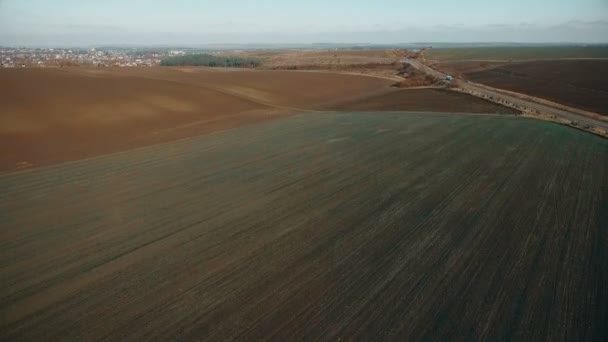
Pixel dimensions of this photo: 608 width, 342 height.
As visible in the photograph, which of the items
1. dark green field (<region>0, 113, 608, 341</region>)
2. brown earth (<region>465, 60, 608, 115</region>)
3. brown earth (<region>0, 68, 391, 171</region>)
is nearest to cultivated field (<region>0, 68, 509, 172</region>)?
brown earth (<region>0, 68, 391, 171</region>)

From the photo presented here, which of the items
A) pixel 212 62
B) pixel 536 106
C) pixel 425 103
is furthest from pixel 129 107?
pixel 212 62

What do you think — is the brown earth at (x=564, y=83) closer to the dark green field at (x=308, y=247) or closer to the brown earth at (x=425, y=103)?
the brown earth at (x=425, y=103)

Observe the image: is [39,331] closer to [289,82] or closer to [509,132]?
[509,132]

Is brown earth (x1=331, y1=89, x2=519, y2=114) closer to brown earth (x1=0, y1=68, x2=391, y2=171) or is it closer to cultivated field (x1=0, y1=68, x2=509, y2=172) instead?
cultivated field (x1=0, y1=68, x2=509, y2=172)

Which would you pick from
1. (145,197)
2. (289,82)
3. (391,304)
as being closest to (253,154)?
(145,197)

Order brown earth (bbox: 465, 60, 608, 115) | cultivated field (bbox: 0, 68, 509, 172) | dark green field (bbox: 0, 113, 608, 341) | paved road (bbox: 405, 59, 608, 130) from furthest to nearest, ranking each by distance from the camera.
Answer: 1. brown earth (bbox: 465, 60, 608, 115)
2. paved road (bbox: 405, 59, 608, 130)
3. cultivated field (bbox: 0, 68, 509, 172)
4. dark green field (bbox: 0, 113, 608, 341)

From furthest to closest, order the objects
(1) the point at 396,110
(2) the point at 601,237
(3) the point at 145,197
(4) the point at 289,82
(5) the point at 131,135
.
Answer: (4) the point at 289,82 → (1) the point at 396,110 → (5) the point at 131,135 → (3) the point at 145,197 → (2) the point at 601,237

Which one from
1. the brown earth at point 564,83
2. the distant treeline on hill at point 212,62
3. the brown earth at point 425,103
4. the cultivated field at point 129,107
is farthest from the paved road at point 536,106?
the distant treeline on hill at point 212,62
